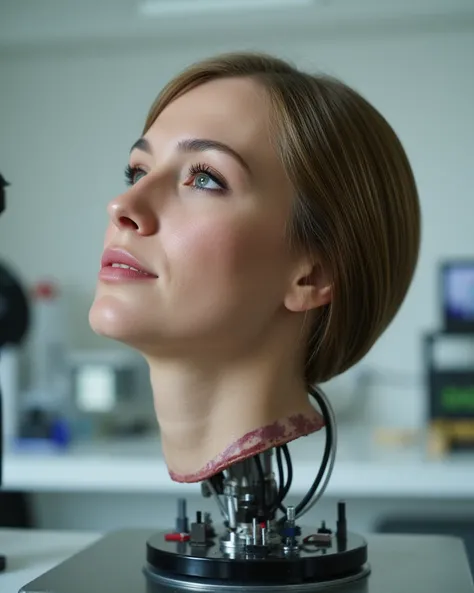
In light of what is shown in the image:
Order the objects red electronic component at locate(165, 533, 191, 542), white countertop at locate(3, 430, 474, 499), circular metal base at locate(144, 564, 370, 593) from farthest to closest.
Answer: white countertop at locate(3, 430, 474, 499), red electronic component at locate(165, 533, 191, 542), circular metal base at locate(144, 564, 370, 593)

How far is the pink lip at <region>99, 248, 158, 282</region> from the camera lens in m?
0.85

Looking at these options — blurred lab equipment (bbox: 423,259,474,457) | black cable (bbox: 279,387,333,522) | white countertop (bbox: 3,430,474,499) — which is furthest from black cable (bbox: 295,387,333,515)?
blurred lab equipment (bbox: 423,259,474,457)

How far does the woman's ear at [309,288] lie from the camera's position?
90cm

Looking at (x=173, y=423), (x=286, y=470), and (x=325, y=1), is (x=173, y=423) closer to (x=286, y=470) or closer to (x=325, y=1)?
(x=286, y=470)

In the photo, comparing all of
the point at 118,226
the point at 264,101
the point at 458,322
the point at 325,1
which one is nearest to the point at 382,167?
the point at 264,101

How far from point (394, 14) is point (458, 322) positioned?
1054mm

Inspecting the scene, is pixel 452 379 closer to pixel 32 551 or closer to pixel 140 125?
pixel 140 125

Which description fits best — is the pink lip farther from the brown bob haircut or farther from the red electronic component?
the red electronic component

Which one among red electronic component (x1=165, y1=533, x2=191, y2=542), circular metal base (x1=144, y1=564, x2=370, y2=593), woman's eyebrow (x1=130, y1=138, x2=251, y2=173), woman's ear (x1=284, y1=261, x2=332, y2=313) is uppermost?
woman's eyebrow (x1=130, y1=138, x2=251, y2=173)

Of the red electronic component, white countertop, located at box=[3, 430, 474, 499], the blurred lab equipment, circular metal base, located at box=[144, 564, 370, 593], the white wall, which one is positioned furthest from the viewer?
the white wall

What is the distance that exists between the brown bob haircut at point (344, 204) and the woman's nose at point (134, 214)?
0.14 m

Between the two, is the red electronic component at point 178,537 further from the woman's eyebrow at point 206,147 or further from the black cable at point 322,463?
the woman's eyebrow at point 206,147

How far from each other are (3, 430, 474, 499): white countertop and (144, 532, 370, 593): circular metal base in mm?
1277

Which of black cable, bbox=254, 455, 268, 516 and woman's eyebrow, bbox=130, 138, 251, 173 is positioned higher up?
woman's eyebrow, bbox=130, 138, 251, 173
